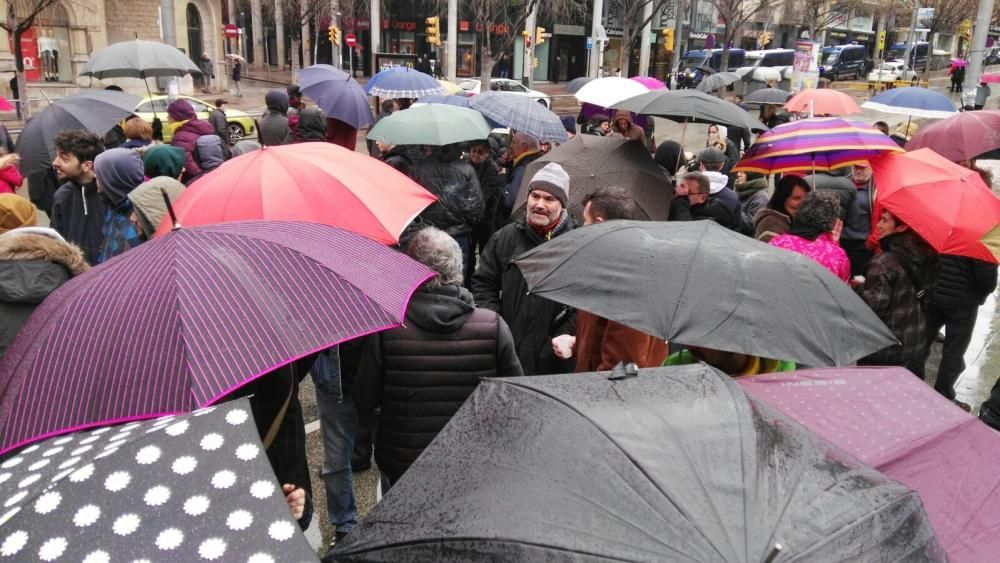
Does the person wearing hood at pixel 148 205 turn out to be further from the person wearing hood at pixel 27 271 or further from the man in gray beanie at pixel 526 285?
the man in gray beanie at pixel 526 285

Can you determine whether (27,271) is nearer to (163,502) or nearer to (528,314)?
(163,502)

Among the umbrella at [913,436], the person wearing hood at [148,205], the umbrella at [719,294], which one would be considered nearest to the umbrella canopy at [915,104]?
the umbrella at [719,294]

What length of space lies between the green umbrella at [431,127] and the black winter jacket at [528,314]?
1783mm

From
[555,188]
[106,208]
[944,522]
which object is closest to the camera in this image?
[944,522]

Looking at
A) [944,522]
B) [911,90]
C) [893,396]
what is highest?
[911,90]

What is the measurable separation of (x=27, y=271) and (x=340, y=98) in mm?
4864

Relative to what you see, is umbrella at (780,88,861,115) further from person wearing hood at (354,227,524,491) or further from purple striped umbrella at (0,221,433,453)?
purple striped umbrella at (0,221,433,453)

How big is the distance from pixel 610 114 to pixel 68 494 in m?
9.73

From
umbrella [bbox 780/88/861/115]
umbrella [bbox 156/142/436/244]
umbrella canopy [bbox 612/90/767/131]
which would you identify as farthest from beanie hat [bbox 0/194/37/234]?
umbrella [bbox 780/88/861/115]

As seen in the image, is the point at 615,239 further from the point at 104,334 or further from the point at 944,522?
the point at 104,334

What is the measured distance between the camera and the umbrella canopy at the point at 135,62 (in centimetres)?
866

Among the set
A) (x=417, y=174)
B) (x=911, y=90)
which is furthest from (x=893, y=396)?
(x=911, y=90)

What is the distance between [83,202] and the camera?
482 cm

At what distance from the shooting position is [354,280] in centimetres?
244
